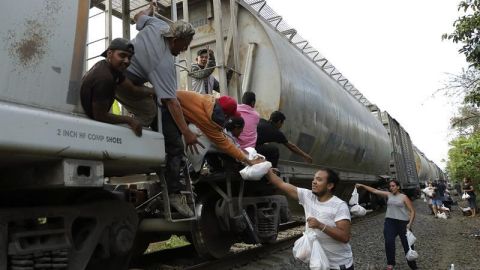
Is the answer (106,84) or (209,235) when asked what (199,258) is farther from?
(106,84)

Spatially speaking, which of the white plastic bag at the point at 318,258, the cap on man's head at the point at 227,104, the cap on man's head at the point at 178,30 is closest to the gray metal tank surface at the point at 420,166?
the cap on man's head at the point at 227,104

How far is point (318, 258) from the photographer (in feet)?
9.97

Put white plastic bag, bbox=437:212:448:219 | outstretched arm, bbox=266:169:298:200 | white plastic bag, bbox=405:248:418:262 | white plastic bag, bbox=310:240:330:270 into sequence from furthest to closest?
white plastic bag, bbox=437:212:448:219 → white plastic bag, bbox=405:248:418:262 → outstretched arm, bbox=266:169:298:200 → white plastic bag, bbox=310:240:330:270

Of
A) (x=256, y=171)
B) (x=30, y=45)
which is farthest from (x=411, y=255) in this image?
(x=30, y=45)

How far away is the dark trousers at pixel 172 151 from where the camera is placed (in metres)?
3.51

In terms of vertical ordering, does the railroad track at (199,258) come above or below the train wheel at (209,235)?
below

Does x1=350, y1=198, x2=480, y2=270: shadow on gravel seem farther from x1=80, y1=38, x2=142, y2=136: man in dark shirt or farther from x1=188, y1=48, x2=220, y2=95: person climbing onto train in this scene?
x1=80, y1=38, x2=142, y2=136: man in dark shirt

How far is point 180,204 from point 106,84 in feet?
3.88

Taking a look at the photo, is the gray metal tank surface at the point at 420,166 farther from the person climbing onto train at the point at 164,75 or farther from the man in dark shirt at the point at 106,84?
the man in dark shirt at the point at 106,84

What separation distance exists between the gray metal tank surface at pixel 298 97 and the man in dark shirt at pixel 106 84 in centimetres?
323

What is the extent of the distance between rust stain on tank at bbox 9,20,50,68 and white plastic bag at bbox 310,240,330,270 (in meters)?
2.17

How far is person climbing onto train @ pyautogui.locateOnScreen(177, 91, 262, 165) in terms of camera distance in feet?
13.6

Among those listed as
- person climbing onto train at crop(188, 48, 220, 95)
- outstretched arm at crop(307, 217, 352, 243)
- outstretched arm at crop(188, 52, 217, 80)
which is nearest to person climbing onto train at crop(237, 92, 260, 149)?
person climbing onto train at crop(188, 48, 220, 95)

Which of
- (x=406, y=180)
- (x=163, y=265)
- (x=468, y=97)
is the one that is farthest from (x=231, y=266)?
(x=406, y=180)
